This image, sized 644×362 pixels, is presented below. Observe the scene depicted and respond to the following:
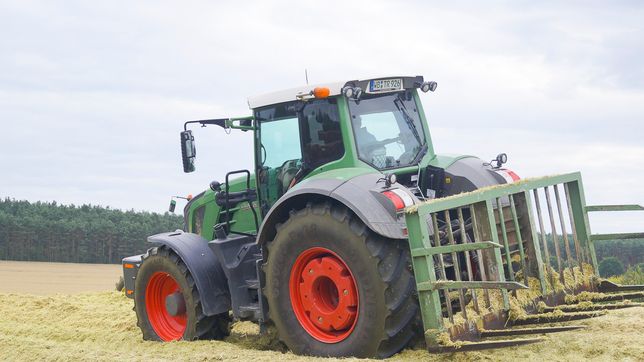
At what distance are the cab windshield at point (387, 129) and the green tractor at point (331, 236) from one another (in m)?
0.02

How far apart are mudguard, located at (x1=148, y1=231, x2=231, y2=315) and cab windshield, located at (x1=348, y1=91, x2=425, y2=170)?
2.08m

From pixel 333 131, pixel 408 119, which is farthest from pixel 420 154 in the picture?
pixel 333 131

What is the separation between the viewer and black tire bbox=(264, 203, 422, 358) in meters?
6.23

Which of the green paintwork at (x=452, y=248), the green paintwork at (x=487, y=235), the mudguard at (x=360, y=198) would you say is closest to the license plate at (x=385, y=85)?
the mudguard at (x=360, y=198)

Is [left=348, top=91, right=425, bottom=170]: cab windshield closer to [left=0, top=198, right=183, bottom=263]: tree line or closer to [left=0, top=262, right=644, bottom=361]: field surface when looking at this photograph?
[left=0, top=262, right=644, bottom=361]: field surface

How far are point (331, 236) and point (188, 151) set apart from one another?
248 cm

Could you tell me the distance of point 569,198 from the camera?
26.4 ft

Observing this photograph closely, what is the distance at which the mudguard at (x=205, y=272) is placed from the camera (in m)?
8.01

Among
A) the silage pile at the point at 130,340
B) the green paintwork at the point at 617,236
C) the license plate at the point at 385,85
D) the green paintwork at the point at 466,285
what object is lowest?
the silage pile at the point at 130,340

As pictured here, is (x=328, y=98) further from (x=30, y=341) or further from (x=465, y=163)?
(x=30, y=341)

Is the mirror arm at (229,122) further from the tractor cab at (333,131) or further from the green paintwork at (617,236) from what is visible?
the green paintwork at (617,236)

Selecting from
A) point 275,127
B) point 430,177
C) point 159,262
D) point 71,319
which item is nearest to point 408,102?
point 430,177

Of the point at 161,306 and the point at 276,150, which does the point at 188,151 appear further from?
the point at 161,306

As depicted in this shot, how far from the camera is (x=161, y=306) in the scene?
8.77m
